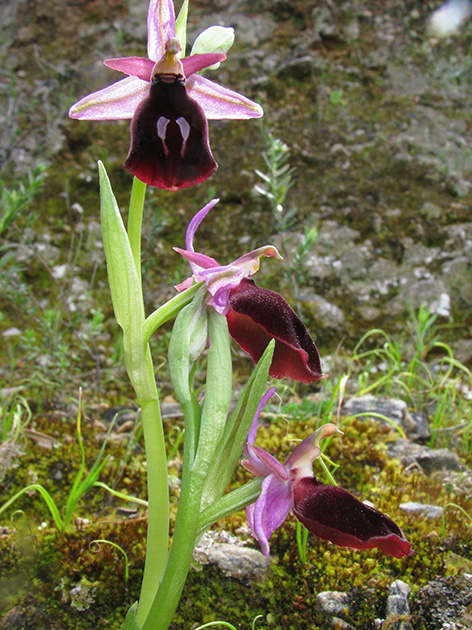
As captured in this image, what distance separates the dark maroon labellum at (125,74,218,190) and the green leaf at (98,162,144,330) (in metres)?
0.12

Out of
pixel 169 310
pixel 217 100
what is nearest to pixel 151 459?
pixel 169 310

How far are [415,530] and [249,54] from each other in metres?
3.86

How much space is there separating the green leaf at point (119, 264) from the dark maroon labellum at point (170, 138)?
12 cm

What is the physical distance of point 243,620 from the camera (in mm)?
1326

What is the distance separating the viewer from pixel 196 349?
1233 millimetres

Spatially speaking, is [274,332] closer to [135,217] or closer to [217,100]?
[135,217]

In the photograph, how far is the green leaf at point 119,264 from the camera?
48.7 inches

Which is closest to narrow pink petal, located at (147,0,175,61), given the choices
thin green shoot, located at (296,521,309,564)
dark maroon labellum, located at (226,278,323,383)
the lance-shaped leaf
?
dark maroon labellum, located at (226,278,323,383)

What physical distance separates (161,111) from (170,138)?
0.07 m

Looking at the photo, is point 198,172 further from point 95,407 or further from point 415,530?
point 95,407

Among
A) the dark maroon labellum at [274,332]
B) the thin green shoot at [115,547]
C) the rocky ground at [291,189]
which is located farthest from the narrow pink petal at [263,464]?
the rocky ground at [291,189]

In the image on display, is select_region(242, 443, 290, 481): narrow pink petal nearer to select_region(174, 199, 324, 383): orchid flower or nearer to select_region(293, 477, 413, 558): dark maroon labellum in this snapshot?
select_region(293, 477, 413, 558): dark maroon labellum

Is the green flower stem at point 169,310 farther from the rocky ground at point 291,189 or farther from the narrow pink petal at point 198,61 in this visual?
the rocky ground at point 291,189

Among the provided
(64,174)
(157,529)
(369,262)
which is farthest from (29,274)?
(157,529)
